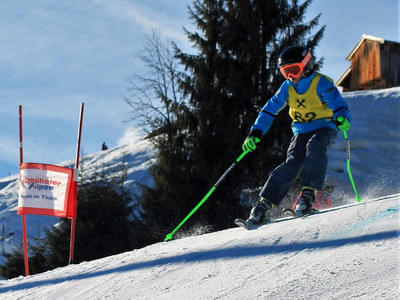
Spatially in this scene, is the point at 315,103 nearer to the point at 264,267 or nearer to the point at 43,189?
the point at 264,267

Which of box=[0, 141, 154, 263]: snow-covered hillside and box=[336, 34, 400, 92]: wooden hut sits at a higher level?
box=[336, 34, 400, 92]: wooden hut

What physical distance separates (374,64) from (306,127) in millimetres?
21714

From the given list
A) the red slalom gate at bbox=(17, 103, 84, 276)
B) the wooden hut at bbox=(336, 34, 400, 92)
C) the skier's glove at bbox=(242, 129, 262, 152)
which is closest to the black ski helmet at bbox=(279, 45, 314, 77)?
the skier's glove at bbox=(242, 129, 262, 152)

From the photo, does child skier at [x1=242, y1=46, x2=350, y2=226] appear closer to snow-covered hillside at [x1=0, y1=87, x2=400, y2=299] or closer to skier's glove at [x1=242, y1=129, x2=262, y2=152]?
skier's glove at [x1=242, y1=129, x2=262, y2=152]

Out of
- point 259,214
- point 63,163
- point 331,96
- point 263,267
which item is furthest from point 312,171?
point 63,163

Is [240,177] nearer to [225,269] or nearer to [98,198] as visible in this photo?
[98,198]

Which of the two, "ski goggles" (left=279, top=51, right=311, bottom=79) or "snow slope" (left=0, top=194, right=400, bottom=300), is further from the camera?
"ski goggles" (left=279, top=51, right=311, bottom=79)

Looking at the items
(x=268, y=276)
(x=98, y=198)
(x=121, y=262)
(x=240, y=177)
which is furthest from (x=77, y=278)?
(x=98, y=198)

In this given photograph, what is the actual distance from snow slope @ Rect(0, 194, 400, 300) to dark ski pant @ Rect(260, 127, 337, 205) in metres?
0.54

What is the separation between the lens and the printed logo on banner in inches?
263

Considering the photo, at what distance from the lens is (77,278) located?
362 cm

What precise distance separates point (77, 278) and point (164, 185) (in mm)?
10079

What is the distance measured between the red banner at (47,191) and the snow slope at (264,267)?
8.53 ft

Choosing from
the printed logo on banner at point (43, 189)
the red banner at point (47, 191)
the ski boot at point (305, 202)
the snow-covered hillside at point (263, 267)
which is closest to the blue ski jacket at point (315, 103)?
the ski boot at point (305, 202)
